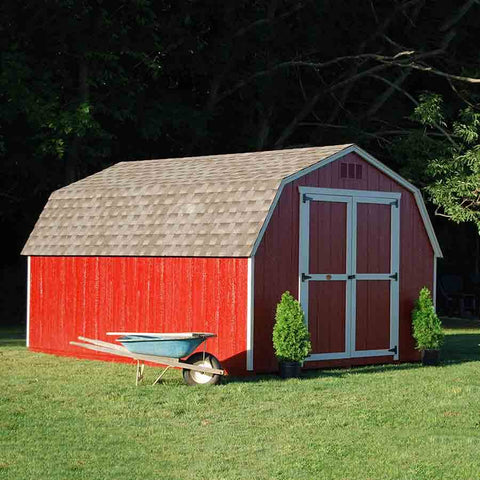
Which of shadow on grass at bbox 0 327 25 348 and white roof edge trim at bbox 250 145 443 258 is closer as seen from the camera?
white roof edge trim at bbox 250 145 443 258

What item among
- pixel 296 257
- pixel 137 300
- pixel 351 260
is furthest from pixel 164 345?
pixel 351 260

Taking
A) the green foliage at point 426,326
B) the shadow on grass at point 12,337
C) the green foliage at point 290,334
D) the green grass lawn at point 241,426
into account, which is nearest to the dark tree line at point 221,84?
the shadow on grass at point 12,337

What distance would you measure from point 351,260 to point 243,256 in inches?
85.8

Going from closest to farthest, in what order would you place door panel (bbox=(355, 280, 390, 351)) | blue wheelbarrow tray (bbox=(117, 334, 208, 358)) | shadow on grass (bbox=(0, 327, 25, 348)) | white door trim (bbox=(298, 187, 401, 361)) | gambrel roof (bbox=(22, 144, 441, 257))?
blue wheelbarrow tray (bbox=(117, 334, 208, 358)) < gambrel roof (bbox=(22, 144, 441, 257)) < white door trim (bbox=(298, 187, 401, 361)) < door panel (bbox=(355, 280, 390, 351)) < shadow on grass (bbox=(0, 327, 25, 348))

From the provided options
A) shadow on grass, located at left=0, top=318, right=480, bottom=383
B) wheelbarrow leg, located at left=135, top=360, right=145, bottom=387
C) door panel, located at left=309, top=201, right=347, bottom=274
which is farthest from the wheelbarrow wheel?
door panel, located at left=309, top=201, right=347, bottom=274

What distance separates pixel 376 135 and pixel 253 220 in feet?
44.3

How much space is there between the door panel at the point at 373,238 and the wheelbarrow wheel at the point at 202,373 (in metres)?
3.38

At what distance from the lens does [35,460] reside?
8.98 meters

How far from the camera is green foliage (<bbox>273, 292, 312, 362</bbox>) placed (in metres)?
14.6

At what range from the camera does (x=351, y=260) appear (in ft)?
53.6

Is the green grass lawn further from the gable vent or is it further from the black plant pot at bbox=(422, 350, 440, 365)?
the gable vent

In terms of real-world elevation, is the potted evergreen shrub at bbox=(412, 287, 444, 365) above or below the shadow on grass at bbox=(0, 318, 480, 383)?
above

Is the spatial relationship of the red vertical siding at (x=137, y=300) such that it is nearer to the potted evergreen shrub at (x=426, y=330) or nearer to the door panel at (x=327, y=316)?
the door panel at (x=327, y=316)

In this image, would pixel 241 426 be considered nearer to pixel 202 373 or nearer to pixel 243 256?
A: pixel 202 373
